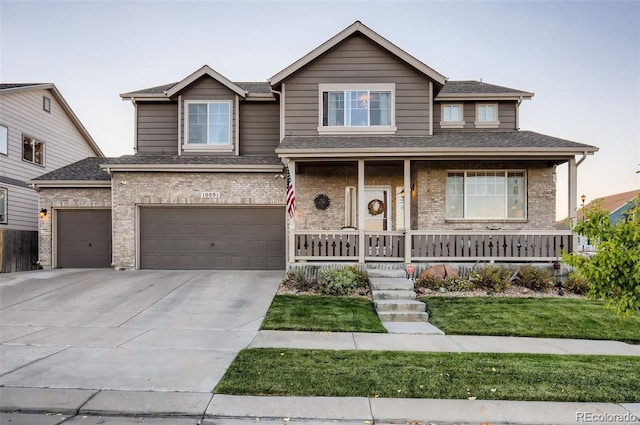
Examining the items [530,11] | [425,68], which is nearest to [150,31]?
[425,68]

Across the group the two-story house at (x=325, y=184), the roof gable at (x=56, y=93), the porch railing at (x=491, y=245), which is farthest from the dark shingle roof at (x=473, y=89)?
the roof gable at (x=56, y=93)

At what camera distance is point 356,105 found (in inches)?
515

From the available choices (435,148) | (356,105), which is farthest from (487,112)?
(356,105)

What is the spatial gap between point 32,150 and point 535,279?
70.0ft

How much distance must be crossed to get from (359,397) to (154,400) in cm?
236

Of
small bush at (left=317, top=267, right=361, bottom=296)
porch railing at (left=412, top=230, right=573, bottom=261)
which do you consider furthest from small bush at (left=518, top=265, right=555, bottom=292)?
small bush at (left=317, top=267, right=361, bottom=296)

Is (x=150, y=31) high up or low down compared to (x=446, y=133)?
up

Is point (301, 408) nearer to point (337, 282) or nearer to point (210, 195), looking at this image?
point (337, 282)

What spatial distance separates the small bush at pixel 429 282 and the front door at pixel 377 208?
3261 millimetres

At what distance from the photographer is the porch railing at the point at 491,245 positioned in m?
11.2

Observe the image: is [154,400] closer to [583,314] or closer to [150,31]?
[583,314]

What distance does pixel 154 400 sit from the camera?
4.25 metres

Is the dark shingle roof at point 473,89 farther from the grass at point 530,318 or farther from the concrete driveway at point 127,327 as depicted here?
the concrete driveway at point 127,327

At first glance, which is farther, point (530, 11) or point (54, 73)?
point (54, 73)
